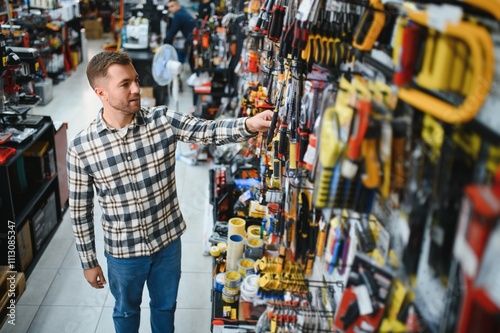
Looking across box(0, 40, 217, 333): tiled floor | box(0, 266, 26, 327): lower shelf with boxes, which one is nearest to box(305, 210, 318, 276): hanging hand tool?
box(0, 40, 217, 333): tiled floor

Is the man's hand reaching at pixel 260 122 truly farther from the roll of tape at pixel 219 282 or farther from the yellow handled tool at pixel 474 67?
the yellow handled tool at pixel 474 67

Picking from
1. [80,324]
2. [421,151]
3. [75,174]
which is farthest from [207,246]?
[421,151]

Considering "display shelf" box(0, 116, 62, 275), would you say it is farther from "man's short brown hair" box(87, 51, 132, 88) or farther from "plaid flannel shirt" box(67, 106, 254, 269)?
"man's short brown hair" box(87, 51, 132, 88)

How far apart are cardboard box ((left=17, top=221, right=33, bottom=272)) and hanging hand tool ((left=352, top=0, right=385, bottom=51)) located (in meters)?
2.89

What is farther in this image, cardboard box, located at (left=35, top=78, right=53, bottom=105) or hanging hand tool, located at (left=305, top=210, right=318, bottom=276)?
cardboard box, located at (left=35, top=78, right=53, bottom=105)

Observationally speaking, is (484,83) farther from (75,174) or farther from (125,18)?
(125,18)

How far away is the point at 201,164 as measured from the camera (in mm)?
5742

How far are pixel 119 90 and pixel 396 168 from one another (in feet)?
4.81

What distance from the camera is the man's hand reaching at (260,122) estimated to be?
89.4 inches

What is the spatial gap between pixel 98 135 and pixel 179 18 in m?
5.73

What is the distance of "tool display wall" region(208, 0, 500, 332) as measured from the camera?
865mm

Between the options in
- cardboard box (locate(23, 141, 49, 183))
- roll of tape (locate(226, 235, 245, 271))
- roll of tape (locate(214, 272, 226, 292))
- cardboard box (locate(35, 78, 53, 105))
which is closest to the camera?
roll of tape (locate(214, 272, 226, 292))

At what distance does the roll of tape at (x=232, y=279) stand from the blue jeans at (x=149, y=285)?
0.32 m

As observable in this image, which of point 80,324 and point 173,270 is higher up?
point 173,270
